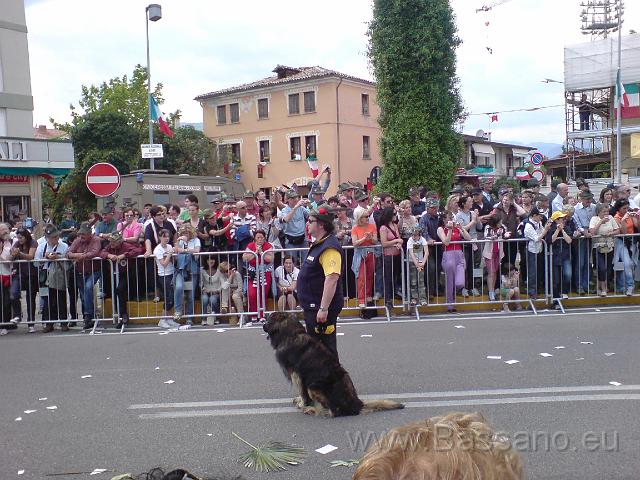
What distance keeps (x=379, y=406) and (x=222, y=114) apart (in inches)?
2018

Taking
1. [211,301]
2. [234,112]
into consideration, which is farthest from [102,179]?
[234,112]

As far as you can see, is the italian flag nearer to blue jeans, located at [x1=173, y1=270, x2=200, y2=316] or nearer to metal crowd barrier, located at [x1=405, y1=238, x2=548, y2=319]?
metal crowd barrier, located at [x1=405, y1=238, x2=548, y2=319]

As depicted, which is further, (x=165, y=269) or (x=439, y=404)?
(x=165, y=269)

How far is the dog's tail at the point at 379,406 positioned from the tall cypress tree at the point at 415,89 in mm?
14899

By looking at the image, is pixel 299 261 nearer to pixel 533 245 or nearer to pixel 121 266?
pixel 121 266

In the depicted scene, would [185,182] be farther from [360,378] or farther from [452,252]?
[360,378]

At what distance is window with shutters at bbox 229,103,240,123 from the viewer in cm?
5420

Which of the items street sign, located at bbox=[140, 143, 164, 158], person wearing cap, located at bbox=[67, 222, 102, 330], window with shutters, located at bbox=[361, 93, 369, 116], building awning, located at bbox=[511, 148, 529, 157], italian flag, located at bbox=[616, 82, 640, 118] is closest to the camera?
person wearing cap, located at bbox=[67, 222, 102, 330]

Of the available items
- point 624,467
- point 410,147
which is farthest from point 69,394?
point 410,147

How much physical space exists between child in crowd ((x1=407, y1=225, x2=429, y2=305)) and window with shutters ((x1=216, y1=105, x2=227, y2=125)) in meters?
45.6

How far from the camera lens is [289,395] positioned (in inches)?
273

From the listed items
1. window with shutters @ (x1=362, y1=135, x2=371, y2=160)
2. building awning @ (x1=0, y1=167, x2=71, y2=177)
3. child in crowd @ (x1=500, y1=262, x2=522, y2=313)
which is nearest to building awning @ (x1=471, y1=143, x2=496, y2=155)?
window with shutters @ (x1=362, y1=135, x2=371, y2=160)

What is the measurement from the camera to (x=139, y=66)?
154 ft

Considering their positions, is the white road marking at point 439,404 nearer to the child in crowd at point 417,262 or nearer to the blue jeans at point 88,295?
the child in crowd at point 417,262
